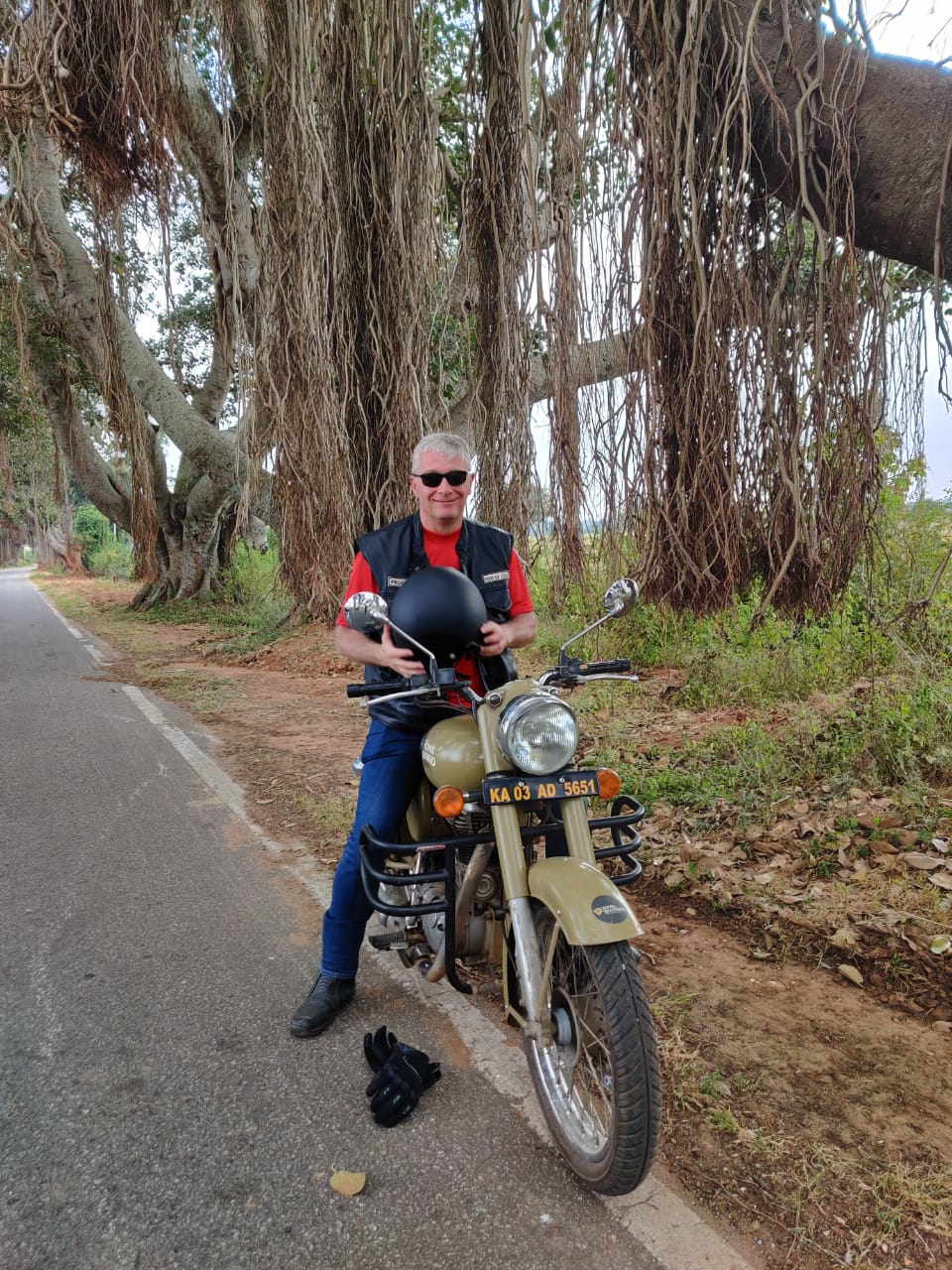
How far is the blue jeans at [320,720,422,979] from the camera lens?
8.45ft

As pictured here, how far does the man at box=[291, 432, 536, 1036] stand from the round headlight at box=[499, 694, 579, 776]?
0.43 meters

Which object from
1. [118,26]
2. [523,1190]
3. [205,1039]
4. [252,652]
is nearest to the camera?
[523,1190]

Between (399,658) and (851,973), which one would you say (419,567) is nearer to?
(399,658)

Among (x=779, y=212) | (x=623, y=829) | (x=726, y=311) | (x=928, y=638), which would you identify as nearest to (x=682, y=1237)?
(x=623, y=829)

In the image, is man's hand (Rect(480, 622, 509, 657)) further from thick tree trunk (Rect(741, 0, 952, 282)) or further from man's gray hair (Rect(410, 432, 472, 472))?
thick tree trunk (Rect(741, 0, 952, 282))

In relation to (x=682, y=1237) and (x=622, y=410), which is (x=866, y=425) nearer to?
(x=622, y=410)

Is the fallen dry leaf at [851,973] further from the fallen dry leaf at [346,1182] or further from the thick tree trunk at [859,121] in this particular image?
the thick tree trunk at [859,121]

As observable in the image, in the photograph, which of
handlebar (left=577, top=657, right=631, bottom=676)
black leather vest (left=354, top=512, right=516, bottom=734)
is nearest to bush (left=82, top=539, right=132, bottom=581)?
black leather vest (left=354, top=512, right=516, bottom=734)

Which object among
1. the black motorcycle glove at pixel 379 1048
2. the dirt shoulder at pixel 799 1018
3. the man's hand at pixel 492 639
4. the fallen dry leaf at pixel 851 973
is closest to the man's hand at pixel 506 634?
the man's hand at pixel 492 639

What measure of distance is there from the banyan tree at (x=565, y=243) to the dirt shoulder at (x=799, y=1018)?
1.40 metres

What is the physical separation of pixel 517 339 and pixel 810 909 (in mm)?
2840

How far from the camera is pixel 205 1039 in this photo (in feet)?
8.45

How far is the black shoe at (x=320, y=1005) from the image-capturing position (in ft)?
8.54

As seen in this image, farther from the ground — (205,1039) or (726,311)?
(726,311)
